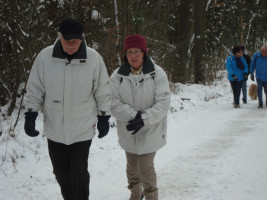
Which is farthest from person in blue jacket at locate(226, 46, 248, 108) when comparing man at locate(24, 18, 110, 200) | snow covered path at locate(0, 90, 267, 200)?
man at locate(24, 18, 110, 200)

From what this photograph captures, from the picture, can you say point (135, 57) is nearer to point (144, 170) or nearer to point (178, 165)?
point (144, 170)

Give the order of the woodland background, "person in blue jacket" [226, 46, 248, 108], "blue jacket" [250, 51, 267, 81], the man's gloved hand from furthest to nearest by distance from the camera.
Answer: "person in blue jacket" [226, 46, 248, 108], "blue jacket" [250, 51, 267, 81], the woodland background, the man's gloved hand

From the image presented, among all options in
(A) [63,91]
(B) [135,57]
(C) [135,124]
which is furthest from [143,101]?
(A) [63,91]

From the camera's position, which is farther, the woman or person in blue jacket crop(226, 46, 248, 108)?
person in blue jacket crop(226, 46, 248, 108)

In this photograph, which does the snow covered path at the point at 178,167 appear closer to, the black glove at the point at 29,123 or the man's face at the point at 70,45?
the black glove at the point at 29,123

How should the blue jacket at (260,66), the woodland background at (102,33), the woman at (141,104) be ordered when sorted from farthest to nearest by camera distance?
the blue jacket at (260,66), the woodland background at (102,33), the woman at (141,104)

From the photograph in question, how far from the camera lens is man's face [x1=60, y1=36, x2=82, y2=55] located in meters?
2.70

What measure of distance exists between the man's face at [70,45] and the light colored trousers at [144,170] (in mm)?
1297

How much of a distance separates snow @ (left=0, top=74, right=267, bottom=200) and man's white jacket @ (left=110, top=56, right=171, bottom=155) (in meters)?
0.93

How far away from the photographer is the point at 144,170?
3.17 metres

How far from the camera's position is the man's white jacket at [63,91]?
2.75 metres

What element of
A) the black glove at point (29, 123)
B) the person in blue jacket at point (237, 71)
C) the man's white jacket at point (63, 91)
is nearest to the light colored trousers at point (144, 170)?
the man's white jacket at point (63, 91)

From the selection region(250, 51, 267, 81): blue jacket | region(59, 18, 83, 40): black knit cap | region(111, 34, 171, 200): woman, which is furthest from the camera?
region(250, 51, 267, 81): blue jacket

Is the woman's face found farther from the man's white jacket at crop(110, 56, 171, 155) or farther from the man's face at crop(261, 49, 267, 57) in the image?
the man's face at crop(261, 49, 267, 57)
